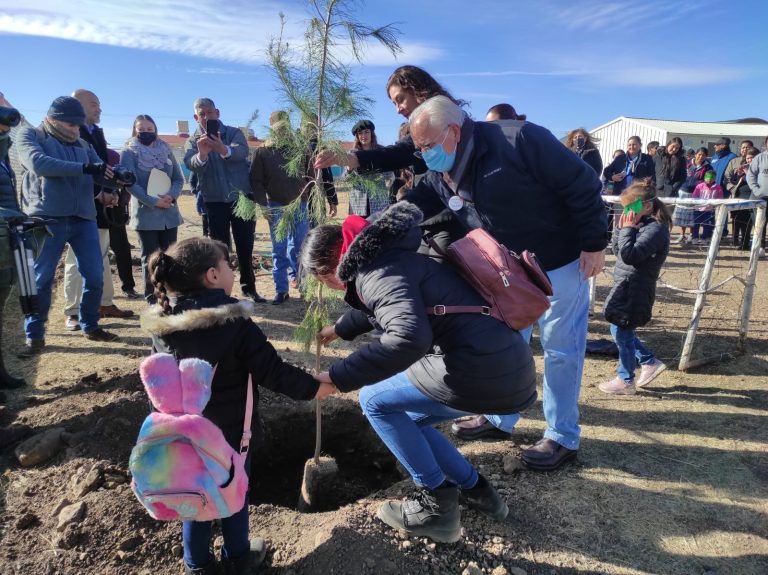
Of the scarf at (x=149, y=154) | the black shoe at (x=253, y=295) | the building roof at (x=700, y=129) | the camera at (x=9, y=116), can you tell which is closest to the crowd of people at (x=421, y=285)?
the camera at (x=9, y=116)

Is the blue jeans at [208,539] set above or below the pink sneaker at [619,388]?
above

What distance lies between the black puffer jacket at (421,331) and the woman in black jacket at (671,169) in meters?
10.9

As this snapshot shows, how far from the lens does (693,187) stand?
11.9m

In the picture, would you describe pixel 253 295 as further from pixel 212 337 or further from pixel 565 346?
pixel 212 337

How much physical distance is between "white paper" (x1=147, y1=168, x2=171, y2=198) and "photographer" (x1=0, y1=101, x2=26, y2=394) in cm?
146

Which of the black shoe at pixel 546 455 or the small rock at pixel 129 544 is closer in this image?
the small rock at pixel 129 544

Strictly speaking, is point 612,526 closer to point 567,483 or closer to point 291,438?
point 567,483

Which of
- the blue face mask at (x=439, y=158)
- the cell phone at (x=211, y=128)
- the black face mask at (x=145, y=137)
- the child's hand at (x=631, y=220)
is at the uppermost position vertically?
the cell phone at (x=211, y=128)

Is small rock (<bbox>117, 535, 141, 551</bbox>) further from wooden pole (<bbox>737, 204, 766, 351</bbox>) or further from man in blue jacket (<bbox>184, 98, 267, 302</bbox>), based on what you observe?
wooden pole (<bbox>737, 204, 766, 351</bbox>)

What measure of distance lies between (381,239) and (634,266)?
2824mm

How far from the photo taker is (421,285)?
1.93 m

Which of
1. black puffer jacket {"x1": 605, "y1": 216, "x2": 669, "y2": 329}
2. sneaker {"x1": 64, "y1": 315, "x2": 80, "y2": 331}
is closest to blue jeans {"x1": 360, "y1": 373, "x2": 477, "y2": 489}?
black puffer jacket {"x1": 605, "y1": 216, "x2": 669, "y2": 329}

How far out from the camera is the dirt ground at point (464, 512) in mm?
2328

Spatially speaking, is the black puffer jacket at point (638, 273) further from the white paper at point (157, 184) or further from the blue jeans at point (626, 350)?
the white paper at point (157, 184)
